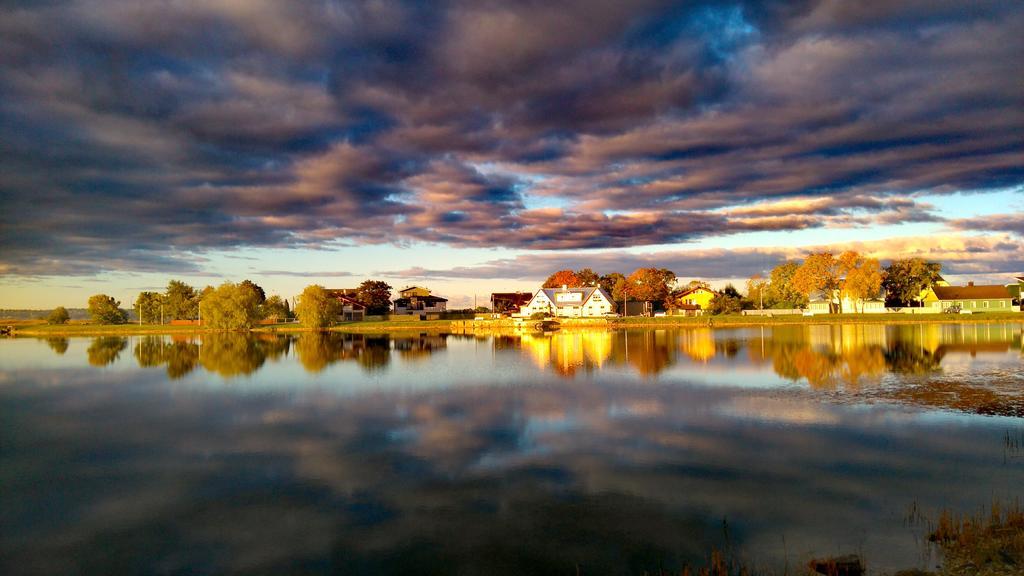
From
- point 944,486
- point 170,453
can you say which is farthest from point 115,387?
point 944,486

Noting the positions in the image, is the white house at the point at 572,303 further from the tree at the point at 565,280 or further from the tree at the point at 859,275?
the tree at the point at 859,275

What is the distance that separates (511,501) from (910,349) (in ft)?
161

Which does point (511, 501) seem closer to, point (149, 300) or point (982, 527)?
point (982, 527)

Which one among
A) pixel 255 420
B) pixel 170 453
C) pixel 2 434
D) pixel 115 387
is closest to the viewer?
pixel 170 453

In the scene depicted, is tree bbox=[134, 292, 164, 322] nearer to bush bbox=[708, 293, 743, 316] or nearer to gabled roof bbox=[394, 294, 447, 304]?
gabled roof bbox=[394, 294, 447, 304]

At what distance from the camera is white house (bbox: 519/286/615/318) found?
129 meters

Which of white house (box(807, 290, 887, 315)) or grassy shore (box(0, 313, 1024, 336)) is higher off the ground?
white house (box(807, 290, 887, 315))

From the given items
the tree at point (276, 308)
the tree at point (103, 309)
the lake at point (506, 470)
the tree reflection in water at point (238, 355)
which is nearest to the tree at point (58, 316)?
the tree at point (103, 309)

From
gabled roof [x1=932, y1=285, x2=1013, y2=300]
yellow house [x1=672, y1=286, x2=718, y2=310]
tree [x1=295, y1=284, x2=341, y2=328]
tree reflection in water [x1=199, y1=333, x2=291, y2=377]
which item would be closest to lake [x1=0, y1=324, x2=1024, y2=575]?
tree reflection in water [x1=199, y1=333, x2=291, y2=377]

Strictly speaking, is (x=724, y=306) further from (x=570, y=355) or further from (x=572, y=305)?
(x=570, y=355)

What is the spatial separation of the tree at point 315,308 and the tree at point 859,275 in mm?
93080

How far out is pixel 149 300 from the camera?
144125 millimetres

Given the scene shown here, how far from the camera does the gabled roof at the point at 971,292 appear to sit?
385 feet

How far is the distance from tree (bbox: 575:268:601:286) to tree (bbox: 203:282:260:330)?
252ft
